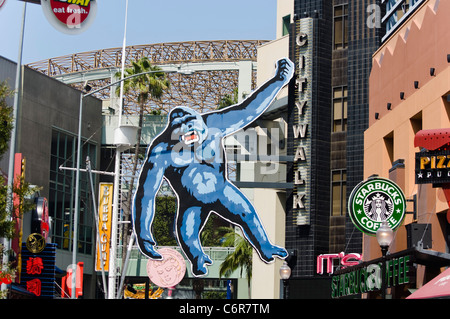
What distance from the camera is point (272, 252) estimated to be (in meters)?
45.6

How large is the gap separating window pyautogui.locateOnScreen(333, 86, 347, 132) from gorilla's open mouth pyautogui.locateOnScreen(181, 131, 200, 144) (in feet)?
23.4

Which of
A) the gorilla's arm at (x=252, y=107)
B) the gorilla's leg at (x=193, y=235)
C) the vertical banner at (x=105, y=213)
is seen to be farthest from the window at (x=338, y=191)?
the vertical banner at (x=105, y=213)

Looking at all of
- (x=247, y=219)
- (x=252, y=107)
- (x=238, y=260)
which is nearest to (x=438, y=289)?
(x=247, y=219)

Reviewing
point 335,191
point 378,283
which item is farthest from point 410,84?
point 335,191

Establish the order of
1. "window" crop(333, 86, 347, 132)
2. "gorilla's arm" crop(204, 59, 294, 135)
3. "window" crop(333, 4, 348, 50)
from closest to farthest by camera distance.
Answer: "gorilla's arm" crop(204, 59, 294, 135), "window" crop(333, 86, 347, 132), "window" crop(333, 4, 348, 50)

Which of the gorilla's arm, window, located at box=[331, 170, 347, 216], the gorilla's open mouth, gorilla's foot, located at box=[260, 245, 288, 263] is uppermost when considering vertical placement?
the gorilla's arm

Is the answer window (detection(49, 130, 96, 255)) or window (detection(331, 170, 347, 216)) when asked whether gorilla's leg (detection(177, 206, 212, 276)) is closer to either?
window (detection(331, 170, 347, 216))

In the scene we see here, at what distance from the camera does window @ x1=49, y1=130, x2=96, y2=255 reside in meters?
Result: 57.9

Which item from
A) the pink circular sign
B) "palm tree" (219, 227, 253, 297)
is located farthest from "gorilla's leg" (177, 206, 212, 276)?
"palm tree" (219, 227, 253, 297)

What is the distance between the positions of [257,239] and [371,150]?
11892 millimetres

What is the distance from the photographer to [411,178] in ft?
95.6

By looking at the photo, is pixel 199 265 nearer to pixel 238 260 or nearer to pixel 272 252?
pixel 272 252

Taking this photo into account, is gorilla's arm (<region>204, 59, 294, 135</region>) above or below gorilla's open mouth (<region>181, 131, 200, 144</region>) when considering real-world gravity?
above
